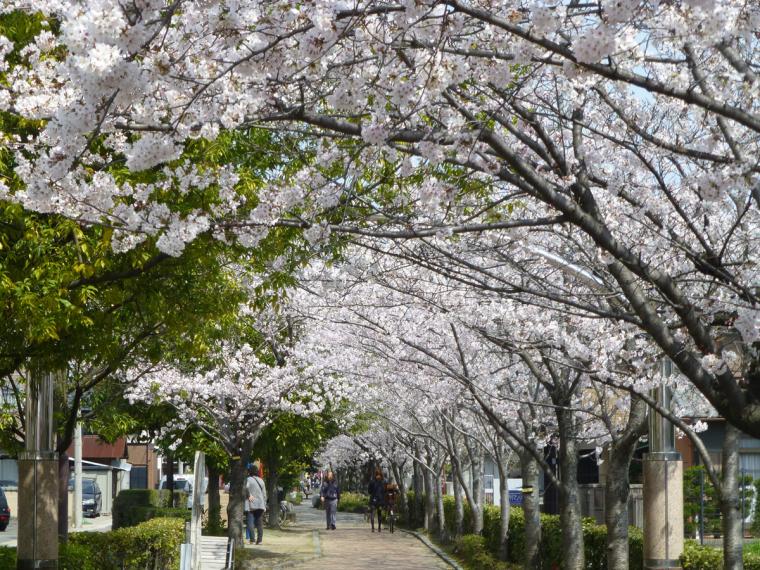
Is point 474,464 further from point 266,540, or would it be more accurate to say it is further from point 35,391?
A: point 35,391

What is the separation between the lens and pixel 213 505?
3048 cm

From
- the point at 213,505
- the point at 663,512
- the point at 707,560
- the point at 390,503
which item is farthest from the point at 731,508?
the point at 390,503

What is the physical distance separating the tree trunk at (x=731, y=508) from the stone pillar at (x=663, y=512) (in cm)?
42

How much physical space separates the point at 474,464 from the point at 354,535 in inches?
348

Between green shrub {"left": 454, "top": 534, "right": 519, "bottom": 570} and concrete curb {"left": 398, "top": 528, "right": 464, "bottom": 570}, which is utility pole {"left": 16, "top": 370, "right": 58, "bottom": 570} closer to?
green shrub {"left": 454, "top": 534, "right": 519, "bottom": 570}

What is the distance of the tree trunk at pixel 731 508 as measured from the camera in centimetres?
951

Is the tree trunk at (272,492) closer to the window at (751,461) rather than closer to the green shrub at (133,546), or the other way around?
the window at (751,461)

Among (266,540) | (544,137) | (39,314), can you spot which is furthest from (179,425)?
(544,137)

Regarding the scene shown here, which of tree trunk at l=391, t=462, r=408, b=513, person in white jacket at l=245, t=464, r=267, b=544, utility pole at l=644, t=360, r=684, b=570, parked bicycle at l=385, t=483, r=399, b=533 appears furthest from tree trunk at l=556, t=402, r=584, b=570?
tree trunk at l=391, t=462, r=408, b=513

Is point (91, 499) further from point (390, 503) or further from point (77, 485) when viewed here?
point (390, 503)

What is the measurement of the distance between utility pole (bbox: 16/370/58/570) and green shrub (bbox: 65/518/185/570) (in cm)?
139

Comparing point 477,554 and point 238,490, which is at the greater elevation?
point 238,490

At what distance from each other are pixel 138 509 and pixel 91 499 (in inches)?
730

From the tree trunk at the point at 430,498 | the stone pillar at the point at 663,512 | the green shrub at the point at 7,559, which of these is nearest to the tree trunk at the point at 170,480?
the tree trunk at the point at 430,498
